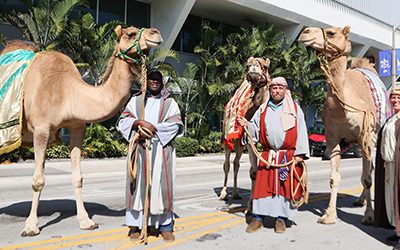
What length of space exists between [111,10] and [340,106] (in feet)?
59.7

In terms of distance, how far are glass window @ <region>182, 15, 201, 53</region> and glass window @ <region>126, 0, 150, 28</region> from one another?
2.78m

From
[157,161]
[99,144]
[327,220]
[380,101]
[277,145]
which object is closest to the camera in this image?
[157,161]

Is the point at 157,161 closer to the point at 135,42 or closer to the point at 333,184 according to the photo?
the point at 135,42

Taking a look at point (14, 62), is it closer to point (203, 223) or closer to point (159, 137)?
point (159, 137)

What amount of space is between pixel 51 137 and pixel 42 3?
1208 centimetres

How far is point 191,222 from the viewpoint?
6625 millimetres

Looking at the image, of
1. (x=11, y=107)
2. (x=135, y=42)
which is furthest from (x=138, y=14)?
(x=135, y=42)

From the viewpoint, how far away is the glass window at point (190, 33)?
25609 millimetres

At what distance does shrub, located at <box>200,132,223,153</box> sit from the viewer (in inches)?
892

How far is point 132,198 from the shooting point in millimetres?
5395

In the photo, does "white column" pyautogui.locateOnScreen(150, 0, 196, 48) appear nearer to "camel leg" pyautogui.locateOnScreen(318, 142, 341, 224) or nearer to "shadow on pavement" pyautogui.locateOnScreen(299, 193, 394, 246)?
"shadow on pavement" pyautogui.locateOnScreen(299, 193, 394, 246)

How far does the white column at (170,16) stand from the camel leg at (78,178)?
16.3 metres

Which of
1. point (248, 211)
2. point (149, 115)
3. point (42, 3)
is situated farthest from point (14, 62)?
point (42, 3)

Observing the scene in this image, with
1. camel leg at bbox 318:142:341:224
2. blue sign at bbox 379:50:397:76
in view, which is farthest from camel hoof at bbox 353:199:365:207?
blue sign at bbox 379:50:397:76
